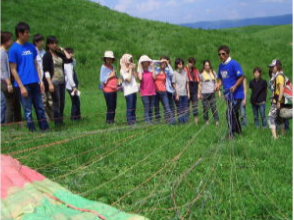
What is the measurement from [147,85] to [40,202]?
13.1 ft

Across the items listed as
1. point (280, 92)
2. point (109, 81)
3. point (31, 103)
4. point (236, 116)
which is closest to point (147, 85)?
point (109, 81)

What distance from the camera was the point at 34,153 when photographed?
5.35 m

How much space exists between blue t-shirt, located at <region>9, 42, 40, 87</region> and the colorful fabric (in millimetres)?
2098

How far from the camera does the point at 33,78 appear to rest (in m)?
6.11

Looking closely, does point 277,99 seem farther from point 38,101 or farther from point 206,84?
point 38,101

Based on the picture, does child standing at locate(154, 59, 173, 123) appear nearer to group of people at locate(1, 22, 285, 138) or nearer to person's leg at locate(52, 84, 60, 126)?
group of people at locate(1, 22, 285, 138)

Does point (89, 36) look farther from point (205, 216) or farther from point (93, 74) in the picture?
point (205, 216)

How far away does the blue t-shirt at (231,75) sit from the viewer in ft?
20.9

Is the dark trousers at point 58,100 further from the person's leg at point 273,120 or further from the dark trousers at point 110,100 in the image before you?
the person's leg at point 273,120

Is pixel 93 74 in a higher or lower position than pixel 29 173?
higher

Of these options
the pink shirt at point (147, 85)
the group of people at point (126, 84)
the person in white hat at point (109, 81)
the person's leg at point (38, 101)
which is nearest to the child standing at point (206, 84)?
the group of people at point (126, 84)

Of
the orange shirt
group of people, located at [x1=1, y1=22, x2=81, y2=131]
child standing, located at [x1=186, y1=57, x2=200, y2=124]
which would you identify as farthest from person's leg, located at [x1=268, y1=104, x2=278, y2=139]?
group of people, located at [x1=1, y1=22, x2=81, y2=131]

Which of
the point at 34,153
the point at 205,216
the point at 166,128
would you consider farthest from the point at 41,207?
the point at 166,128

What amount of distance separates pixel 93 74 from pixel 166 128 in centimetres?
886
